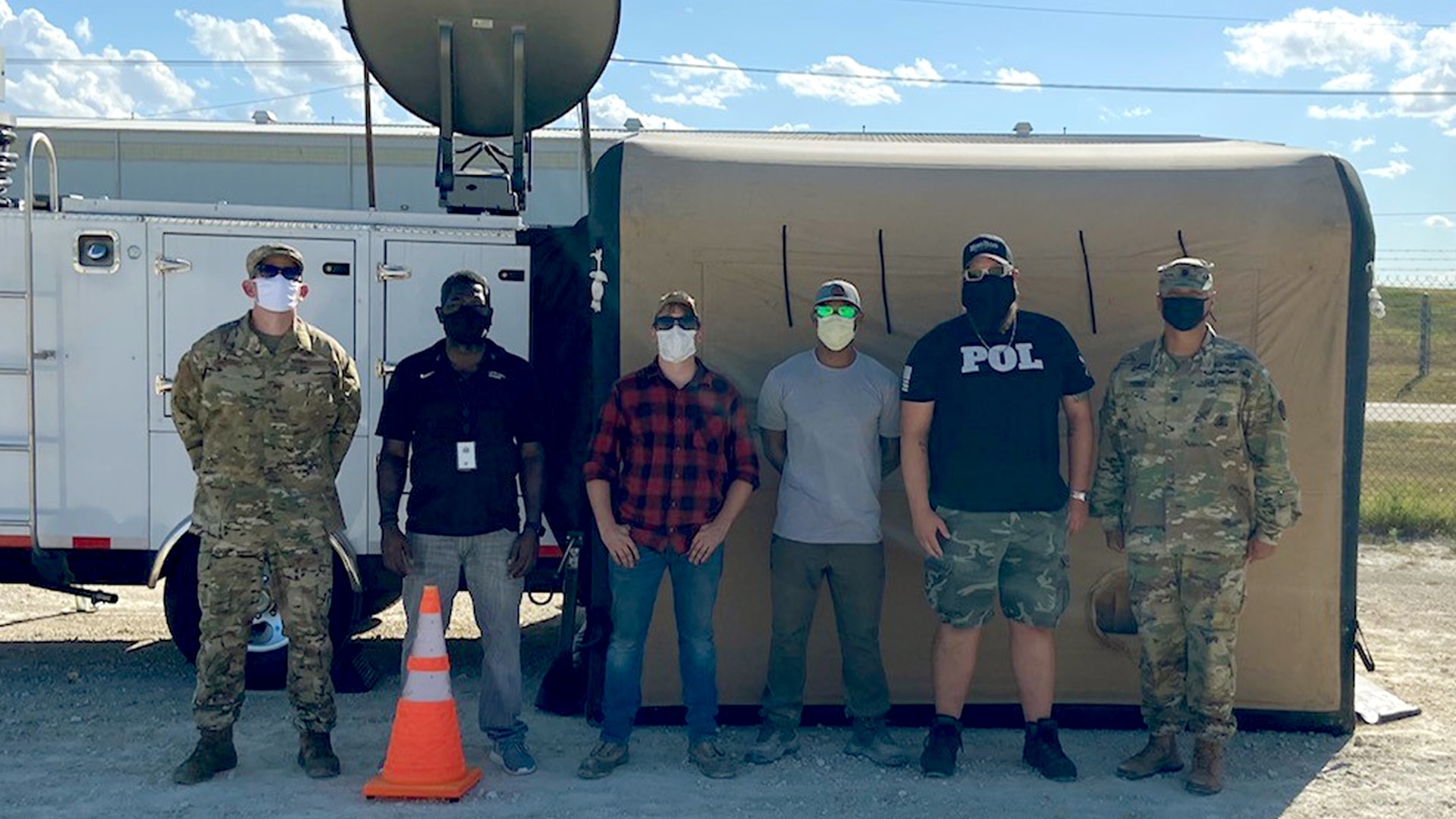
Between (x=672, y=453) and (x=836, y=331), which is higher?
(x=836, y=331)

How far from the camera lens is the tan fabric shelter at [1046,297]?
6.05 meters

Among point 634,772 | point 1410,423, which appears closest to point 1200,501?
point 634,772

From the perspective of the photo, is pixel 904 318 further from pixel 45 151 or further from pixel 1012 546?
pixel 45 151

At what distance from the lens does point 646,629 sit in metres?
5.52

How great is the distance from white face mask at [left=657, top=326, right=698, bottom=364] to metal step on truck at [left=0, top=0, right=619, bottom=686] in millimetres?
1218

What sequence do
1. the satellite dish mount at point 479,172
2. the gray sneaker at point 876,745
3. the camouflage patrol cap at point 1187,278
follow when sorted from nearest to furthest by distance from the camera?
1. the camouflage patrol cap at point 1187,278
2. the gray sneaker at point 876,745
3. the satellite dish mount at point 479,172

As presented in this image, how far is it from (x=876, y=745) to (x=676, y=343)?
6.08ft

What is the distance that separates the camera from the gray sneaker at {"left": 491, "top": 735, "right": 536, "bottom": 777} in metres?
5.44

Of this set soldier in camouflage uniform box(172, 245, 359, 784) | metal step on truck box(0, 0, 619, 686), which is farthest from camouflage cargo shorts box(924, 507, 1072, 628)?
soldier in camouflage uniform box(172, 245, 359, 784)

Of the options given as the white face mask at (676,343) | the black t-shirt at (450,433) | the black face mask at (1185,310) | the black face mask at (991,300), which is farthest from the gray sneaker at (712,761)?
the black face mask at (1185,310)

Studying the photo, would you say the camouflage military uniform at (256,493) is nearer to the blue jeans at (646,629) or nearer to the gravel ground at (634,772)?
the gravel ground at (634,772)

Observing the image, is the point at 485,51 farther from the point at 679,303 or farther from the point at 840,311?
the point at 840,311

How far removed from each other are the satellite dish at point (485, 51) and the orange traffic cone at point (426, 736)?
2.94 m

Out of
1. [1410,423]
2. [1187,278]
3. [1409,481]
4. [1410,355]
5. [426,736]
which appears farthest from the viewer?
[1410,355]
